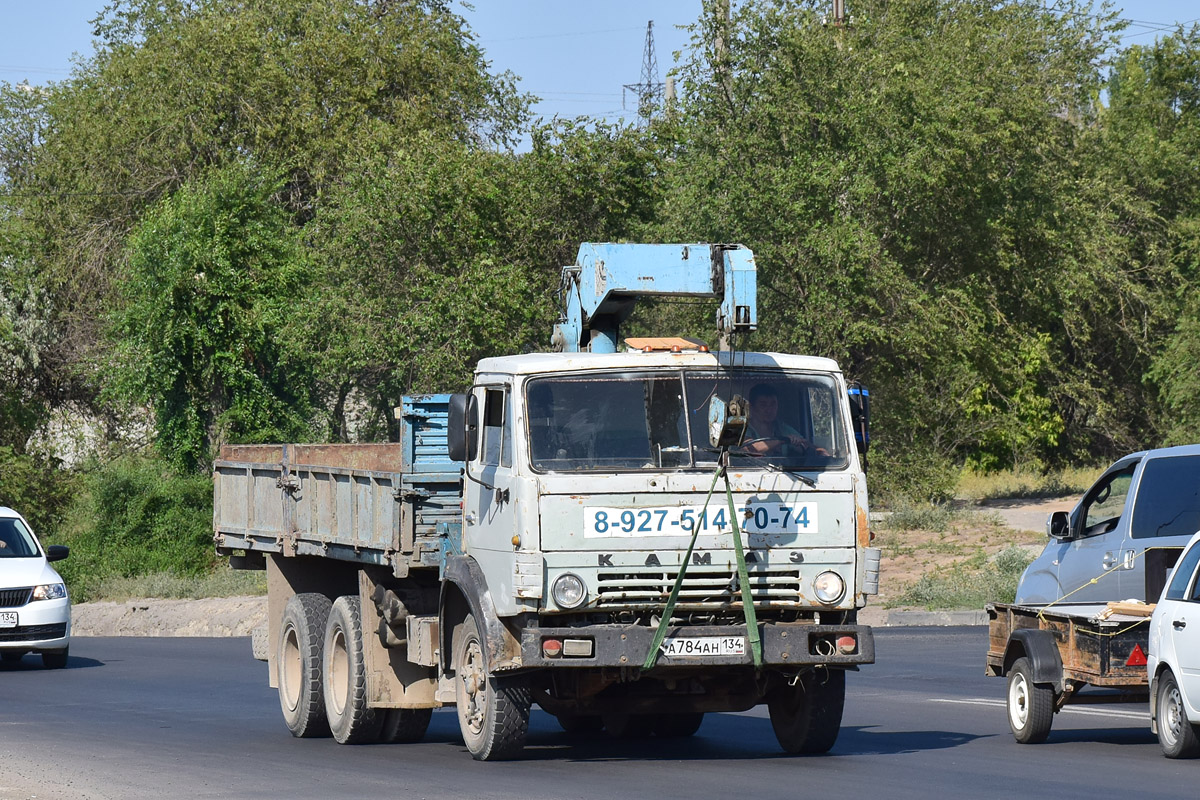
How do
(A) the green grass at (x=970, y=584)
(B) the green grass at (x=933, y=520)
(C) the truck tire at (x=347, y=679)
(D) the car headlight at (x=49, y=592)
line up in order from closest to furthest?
(C) the truck tire at (x=347, y=679), (D) the car headlight at (x=49, y=592), (A) the green grass at (x=970, y=584), (B) the green grass at (x=933, y=520)

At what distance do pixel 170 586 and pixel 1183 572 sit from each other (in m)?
26.7

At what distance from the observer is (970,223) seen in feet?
115

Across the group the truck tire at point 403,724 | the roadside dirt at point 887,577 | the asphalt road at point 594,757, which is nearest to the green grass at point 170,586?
the roadside dirt at point 887,577

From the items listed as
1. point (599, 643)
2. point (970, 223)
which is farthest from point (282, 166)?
point (599, 643)

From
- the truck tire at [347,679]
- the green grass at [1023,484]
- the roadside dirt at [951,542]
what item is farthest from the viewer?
the green grass at [1023,484]

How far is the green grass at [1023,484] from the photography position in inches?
1533

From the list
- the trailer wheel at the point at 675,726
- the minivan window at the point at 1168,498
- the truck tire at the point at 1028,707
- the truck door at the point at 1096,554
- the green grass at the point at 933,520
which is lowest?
the trailer wheel at the point at 675,726

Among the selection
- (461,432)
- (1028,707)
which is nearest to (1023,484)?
(1028,707)

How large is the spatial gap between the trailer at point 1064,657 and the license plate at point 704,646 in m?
2.73

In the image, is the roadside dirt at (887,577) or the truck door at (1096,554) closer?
the truck door at (1096,554)

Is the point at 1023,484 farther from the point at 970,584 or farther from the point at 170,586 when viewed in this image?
the point at 170,586

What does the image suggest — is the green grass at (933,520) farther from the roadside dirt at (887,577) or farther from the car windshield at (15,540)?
the car windshield at (15,540)

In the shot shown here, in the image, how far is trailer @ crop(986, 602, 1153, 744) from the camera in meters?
11.6

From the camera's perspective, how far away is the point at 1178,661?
35.4 ft
